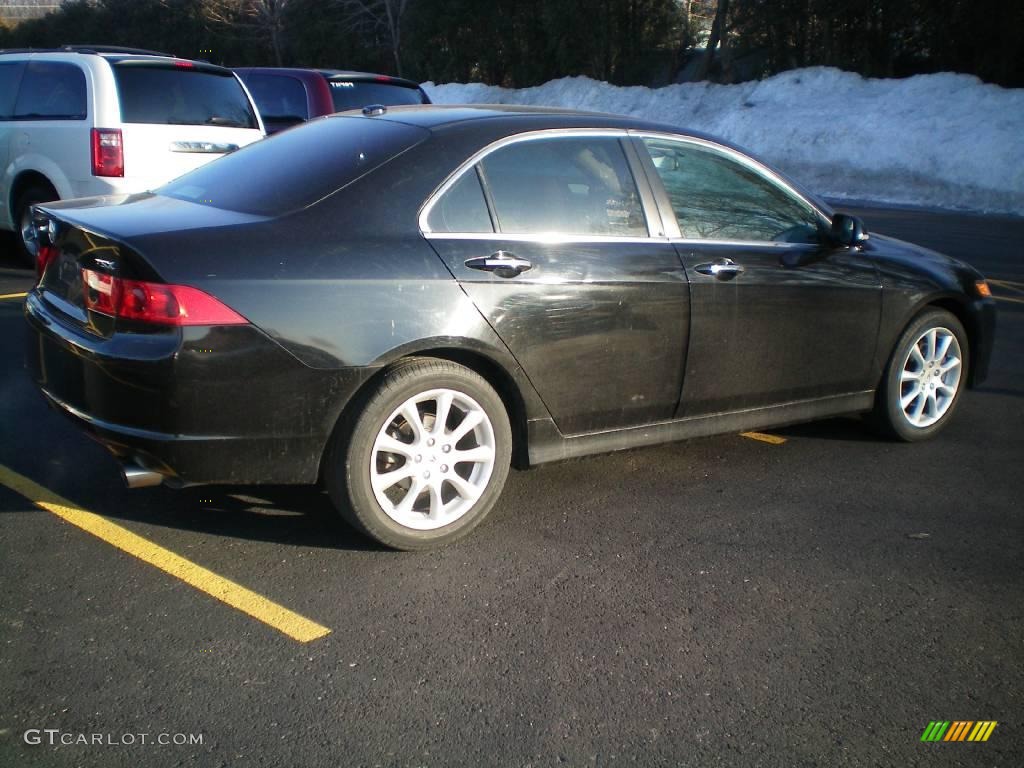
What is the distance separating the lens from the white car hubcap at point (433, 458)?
3.94m

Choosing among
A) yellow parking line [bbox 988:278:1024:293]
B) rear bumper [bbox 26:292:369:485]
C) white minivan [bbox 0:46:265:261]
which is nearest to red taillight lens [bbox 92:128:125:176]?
white minivan [bbox 0:46:265:261]

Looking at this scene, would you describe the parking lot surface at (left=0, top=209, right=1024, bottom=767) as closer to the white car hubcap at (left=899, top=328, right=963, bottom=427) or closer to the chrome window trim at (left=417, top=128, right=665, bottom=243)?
the white car hubcap at (left=899, top=328, right=963, bottom=427)

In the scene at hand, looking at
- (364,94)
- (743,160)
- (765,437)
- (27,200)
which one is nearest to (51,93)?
(27,200)

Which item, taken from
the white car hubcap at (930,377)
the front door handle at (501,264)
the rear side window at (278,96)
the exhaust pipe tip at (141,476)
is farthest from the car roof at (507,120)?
the rear side window at (278,96)

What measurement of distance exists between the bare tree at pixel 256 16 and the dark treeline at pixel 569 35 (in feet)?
0.22

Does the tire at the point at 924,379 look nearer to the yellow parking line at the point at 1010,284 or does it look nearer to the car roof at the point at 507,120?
the car roof at the point at 507,120

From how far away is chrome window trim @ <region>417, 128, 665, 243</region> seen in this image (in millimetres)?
4039

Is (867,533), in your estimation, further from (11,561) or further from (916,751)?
(11,561)

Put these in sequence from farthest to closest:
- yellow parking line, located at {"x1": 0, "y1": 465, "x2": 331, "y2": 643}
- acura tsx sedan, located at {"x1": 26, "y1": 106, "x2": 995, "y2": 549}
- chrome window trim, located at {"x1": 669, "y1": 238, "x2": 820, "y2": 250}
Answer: chrome window trim, located at {"x1": 669, "y1": 238, "x2": 820, "y2": 250} → acura tsx sedan, located at {"x1": 26, "y1": 106, "x2": 995, "y2": 549} → yellow parking line, located at {"x1": 0, "y1": 465, "x2": 331, "y2": 643}

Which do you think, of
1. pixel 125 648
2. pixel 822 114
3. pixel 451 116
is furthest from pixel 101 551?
pixel 822 114

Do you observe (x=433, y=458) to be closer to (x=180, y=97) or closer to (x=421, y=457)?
(x=421, y=457)

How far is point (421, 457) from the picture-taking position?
157 inches

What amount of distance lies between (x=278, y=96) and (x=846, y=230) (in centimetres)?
897

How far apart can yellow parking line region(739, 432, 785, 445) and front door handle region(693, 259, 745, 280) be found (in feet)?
3.97
